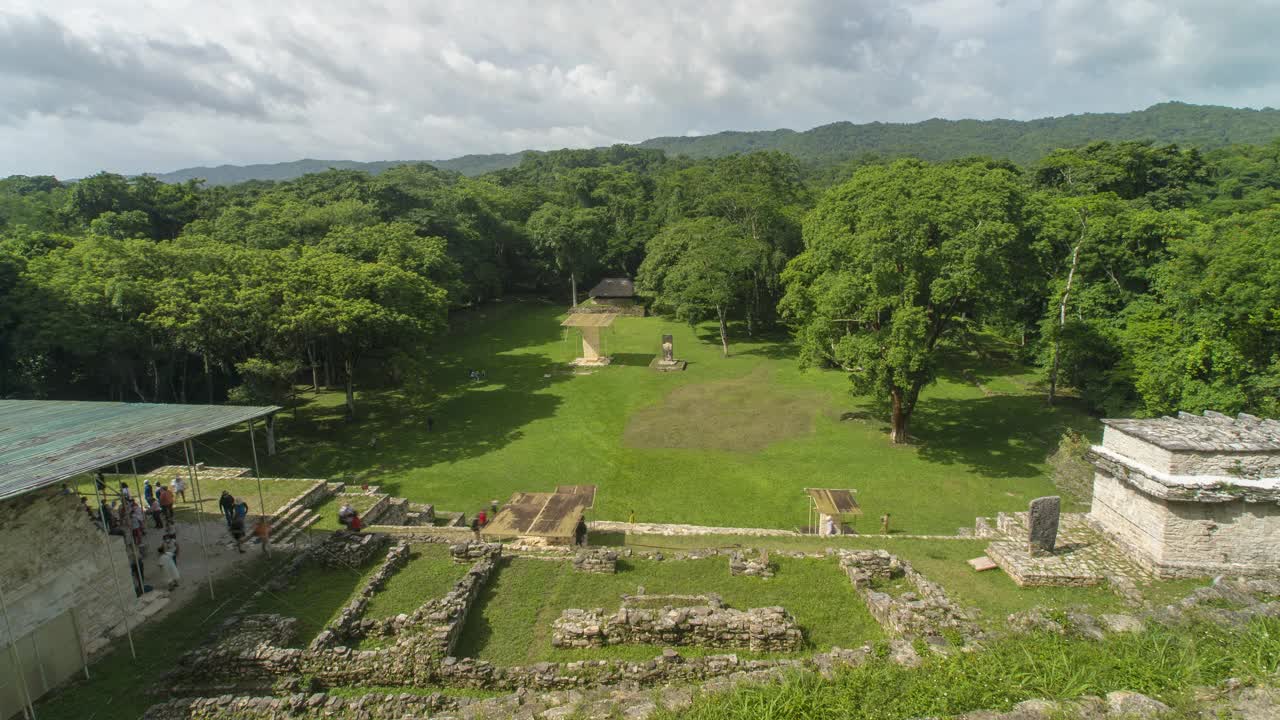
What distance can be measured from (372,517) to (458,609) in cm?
749

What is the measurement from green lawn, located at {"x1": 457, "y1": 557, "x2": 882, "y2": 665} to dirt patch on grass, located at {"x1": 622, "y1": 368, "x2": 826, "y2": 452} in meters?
11.4

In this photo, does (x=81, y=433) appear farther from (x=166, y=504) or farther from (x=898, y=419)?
(x=898, y=419)

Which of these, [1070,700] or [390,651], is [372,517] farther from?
[1070,700]

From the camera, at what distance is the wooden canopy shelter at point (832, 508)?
722 inches

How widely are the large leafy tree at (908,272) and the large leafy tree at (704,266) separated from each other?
1738 centimetres

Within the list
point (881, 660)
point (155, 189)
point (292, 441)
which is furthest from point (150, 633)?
point (155, 189)

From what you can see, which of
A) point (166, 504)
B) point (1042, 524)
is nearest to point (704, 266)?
point (1042, 524)

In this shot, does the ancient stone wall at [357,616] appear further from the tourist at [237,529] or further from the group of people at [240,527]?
the tourist at [237,529]

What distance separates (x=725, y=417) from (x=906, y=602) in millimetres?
17453

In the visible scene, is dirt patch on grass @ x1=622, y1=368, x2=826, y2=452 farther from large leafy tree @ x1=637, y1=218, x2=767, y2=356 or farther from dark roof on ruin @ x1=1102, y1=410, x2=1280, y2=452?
dark roof on ruin @ x1=1102, y1=410, x2=1280, y2=452

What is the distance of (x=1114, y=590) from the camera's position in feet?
44.7

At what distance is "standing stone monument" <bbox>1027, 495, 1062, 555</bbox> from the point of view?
14.8m

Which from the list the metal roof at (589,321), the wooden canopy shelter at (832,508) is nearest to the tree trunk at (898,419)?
the wooden canopy shelter at (832,508)

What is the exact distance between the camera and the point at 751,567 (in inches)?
581
